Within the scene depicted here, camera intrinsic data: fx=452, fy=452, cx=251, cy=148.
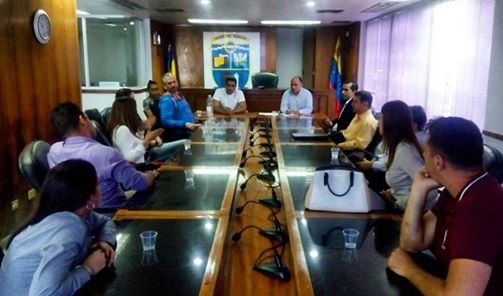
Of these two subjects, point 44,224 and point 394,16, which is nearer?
point 44,224

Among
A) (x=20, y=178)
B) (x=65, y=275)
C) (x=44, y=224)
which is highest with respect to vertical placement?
(x=44, y=224)

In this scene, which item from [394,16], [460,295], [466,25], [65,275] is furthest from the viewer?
[394,16]

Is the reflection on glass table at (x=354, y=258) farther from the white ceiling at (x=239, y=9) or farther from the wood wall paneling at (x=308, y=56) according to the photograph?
the wood wall paneling at (x=308, y=56)

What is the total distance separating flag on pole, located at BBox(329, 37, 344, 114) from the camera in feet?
29.4

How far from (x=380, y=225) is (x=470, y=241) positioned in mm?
719

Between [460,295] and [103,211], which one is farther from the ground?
[460,295]

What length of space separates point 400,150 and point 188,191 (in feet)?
3.81

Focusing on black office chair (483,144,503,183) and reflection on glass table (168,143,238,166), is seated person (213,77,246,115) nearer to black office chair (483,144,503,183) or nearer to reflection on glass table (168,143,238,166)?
reflection on glass table (168,143,238,166)

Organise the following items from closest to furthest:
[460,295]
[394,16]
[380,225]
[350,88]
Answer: [460,295] → [380,225] → [350,88] → [394,16]

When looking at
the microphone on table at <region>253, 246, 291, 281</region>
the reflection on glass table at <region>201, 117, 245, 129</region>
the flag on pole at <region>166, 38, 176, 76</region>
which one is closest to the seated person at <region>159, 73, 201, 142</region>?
the reflection on glass table at <region>201, 117, 245, 129</region>

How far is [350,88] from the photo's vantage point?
5.65 metres

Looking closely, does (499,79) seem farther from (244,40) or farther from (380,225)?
(244,40)

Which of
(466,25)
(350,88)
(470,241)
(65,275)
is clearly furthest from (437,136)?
(350,88)

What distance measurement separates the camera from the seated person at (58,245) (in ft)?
3.94
